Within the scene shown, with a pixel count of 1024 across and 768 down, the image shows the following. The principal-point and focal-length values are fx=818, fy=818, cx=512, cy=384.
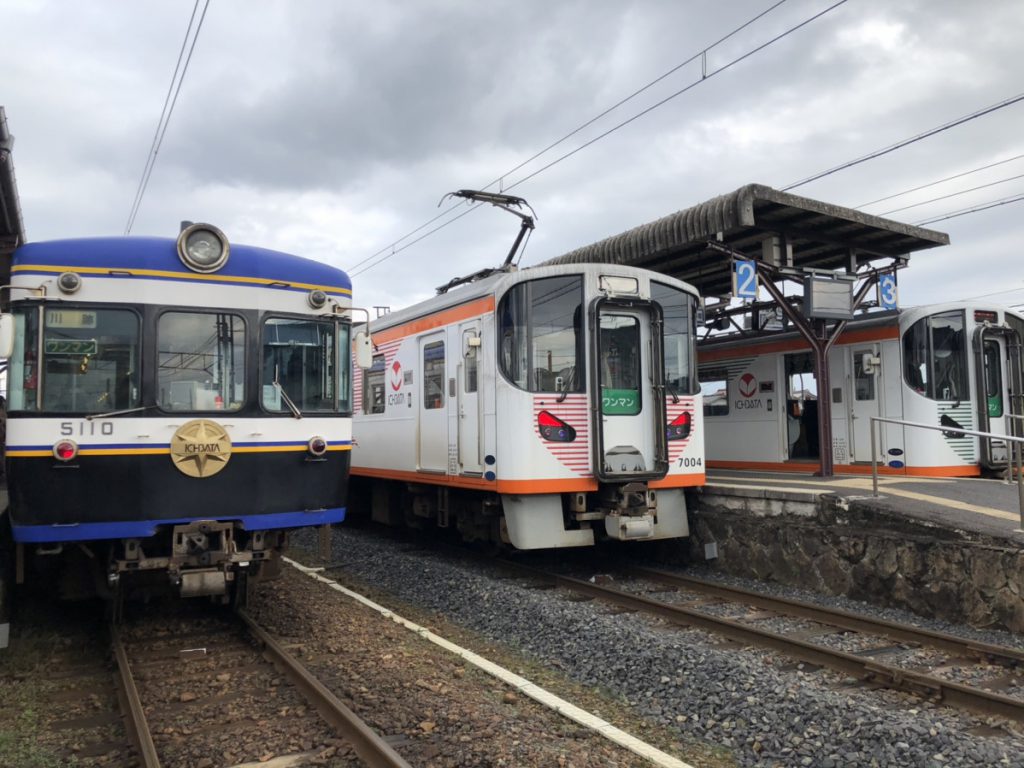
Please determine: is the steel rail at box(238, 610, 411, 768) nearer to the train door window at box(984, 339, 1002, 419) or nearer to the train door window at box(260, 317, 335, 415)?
the train door window at box(260, 317, 335, 415)

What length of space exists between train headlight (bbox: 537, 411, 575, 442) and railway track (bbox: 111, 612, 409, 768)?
3.41 meters

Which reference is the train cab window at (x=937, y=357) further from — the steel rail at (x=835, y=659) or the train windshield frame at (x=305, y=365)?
the train windshield frame at (x=305, y=365)

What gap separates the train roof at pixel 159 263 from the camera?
600cm

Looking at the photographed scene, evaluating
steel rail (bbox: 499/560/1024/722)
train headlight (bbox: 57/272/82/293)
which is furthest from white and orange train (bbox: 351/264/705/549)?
train headlight (bbox: 57/272/82/293)

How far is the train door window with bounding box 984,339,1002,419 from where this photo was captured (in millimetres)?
12148

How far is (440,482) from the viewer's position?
33.1 feet

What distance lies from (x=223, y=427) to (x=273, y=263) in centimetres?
140

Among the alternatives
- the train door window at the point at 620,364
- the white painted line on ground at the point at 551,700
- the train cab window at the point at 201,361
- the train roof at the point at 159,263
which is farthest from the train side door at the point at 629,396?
the train cab window at the point at 201,361

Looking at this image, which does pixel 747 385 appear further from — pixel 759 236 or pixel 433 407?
pixel 433 407

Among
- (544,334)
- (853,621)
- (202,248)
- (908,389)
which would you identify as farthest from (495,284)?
(908,389)

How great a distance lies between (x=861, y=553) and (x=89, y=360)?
714 cm

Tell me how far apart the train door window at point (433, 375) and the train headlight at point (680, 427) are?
283 cm

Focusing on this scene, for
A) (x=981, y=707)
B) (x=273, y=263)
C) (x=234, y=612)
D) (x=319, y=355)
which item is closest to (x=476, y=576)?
(x=234, y=612)

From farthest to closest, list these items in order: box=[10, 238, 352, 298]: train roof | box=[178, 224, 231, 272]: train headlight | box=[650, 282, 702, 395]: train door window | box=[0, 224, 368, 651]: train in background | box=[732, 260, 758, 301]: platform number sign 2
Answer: box=[732, 260, 758, 301]: platform number sign 2
box=[650, 282, 702, 395]: train door window
box=[178, 224, 231, 272]: train headlight
box=[10, 238, 352, 298]: train roof
box=[0, 224, 368, 651]: train in background
